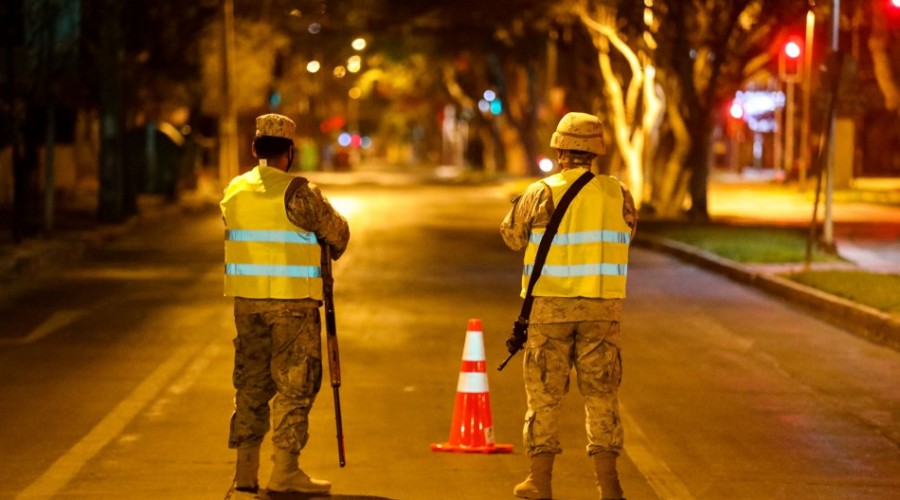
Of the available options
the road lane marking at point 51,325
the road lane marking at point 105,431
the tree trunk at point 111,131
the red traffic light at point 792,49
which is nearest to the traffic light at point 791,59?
the red traffic light at point 792,49

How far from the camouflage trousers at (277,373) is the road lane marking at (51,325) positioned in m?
6.64

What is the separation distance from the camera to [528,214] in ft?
24.2

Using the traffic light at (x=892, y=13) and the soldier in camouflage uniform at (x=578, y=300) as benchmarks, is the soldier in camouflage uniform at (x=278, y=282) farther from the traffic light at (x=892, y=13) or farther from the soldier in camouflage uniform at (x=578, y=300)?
the traffic light at (x=892, y=13)

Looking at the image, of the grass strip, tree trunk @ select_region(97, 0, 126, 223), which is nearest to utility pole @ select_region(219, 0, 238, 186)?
tree trunk @ select_region(97, 0, 126, 223)

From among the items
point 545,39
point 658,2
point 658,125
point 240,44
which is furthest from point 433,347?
point 545,39

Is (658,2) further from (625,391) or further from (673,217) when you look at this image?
(625,391)

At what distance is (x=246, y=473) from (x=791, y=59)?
40.6 meters

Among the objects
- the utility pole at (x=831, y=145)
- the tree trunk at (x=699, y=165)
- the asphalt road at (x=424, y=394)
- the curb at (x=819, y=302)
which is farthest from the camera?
the tree trunk at (x=699, y=165)

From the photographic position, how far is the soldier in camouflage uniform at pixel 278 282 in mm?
7566

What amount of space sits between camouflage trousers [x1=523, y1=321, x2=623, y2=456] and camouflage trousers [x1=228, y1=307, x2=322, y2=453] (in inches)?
40.2

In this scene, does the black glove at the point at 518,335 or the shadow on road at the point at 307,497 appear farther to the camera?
the shadow on road at the point at 307,497

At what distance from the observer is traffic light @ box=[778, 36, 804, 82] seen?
45.2 metres

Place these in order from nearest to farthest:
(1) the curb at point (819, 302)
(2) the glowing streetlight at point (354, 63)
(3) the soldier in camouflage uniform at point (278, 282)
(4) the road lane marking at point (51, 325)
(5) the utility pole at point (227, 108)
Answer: (3) the soldier in camouflage uniform at point (278, 282) < (4) the road lane marking at point (51, 325) < (1) the curb at point (819, 302) < (5) the utility pole at point (227, 108) < (2) the glowing streetlight at point (354, 63)

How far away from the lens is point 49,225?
24734mm
